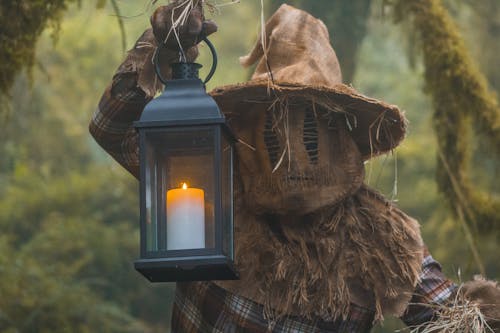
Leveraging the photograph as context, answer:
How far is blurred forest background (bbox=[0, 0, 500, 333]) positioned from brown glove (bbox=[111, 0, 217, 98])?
13 centimetres

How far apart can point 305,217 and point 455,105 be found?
2.08 meters

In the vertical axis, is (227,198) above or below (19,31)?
below

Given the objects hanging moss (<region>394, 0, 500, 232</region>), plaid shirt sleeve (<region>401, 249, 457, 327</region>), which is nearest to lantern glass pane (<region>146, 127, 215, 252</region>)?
plaid shirt sleeve (<region>401, 249, 457, 327</region>)

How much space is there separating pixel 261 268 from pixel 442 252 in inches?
252

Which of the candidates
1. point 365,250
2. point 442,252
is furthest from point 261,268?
point 442,252

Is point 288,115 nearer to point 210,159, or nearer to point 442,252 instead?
point 210,159

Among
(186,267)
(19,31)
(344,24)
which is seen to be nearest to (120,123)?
(186,267)

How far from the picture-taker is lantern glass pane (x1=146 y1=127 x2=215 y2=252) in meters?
3.79

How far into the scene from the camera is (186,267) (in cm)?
373

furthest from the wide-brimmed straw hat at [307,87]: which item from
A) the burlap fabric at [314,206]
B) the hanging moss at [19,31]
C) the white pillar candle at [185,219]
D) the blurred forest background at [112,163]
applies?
the hanging moss at [19,31]

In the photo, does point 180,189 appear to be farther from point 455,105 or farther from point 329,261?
point 455,105

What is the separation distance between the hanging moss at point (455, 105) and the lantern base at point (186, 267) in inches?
109

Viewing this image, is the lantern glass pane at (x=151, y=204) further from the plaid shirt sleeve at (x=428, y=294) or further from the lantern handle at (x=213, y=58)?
the plaid shirt sleeve at (x=428, y=294)

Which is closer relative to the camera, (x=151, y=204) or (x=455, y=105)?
(x=151, y=204)
